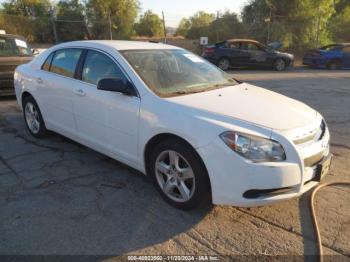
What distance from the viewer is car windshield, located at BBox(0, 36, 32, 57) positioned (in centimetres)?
929

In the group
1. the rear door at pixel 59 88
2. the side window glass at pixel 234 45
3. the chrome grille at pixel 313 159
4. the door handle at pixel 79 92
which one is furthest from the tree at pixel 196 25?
the chrome grille at pixel 313 159

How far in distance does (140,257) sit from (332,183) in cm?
240

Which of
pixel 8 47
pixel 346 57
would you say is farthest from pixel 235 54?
pixel 8 47

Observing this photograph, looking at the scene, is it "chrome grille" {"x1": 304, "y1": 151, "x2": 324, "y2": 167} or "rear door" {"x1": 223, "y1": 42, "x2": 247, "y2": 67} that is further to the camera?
"rear door" {"x1": 223, "y1": 42, "x2": 247, "y2": 67}

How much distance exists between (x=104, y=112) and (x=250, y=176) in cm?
184

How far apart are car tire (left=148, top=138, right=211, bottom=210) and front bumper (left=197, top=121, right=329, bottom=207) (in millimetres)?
124

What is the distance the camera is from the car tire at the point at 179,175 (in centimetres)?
324

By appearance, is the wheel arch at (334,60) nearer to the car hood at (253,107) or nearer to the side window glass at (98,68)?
the car hood at (253,107)

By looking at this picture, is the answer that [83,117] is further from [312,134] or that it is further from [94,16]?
[94,16]

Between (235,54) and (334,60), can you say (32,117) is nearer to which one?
(235,54)

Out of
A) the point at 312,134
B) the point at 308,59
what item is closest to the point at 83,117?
the point at 312,134

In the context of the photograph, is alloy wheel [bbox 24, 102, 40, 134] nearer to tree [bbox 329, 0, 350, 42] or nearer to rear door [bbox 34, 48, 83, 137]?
rear door [bbox 34, 48, 83, 137]

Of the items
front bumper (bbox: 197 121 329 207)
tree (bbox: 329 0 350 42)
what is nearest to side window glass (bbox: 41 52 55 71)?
front bumper (bbox: 197 121 329 207)

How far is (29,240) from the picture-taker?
9.93 ft
